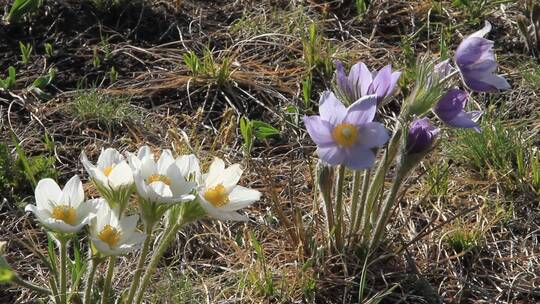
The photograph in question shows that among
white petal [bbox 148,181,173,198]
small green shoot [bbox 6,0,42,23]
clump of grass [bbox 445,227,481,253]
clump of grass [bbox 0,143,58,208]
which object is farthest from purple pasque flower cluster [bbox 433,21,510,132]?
small green shoot [bbox 6,0,42,23]

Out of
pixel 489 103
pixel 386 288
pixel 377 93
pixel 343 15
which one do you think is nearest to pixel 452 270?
pixel 386 288

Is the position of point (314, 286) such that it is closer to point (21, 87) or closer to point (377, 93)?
point (377, 93)

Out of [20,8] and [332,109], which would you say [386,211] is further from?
[20,8]

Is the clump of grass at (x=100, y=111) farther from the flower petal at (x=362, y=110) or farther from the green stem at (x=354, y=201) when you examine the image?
the flower petal at (x=362, y=110)

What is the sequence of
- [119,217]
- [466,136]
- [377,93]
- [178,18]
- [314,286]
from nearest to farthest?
[119,217], [377,93], [314,286], [466,136], [178,18]

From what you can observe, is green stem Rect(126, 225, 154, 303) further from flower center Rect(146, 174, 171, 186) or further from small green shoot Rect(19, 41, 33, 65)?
small green shoot Rect(19, 41, 33, 65)

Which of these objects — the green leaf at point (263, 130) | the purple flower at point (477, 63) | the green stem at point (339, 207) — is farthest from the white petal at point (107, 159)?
the green leaf at point (263, 130)

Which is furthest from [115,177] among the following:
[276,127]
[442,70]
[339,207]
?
[276,127]
